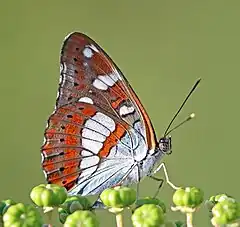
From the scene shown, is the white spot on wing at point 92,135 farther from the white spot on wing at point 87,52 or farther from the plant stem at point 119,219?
the plant stem at point 119,219

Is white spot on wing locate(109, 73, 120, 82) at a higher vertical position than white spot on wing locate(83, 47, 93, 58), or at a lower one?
lower

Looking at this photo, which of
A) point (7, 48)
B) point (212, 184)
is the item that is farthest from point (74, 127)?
point (7, 48)

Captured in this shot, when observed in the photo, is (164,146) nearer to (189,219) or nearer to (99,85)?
(99,85)

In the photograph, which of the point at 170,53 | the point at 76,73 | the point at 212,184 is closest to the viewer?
the point at 76,73

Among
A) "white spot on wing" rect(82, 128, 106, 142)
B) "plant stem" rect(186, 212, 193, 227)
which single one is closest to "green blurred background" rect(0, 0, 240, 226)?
"white spot on wing" rect(82, 128, 106, 142)

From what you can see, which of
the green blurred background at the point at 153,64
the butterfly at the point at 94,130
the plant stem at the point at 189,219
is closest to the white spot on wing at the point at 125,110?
the butterfly at the point at 94,130

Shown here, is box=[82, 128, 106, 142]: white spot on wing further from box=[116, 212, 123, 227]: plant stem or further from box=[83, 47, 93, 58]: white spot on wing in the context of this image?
box=[116, 212, 123, 227]: plant stem

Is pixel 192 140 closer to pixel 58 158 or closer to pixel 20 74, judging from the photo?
pixel 20 74
